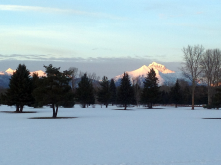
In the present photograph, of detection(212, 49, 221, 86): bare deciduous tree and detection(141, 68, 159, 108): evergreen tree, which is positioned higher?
detection(212, 49, 221, 86): bare deciduous tree

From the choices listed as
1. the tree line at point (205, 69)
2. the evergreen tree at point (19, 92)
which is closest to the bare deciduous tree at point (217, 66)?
the tree line at point (205, 69)

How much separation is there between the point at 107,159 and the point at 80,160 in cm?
95

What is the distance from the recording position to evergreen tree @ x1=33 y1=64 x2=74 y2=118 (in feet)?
107

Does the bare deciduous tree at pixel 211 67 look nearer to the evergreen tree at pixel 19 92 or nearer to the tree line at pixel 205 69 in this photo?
the tree line at pixel 205 69

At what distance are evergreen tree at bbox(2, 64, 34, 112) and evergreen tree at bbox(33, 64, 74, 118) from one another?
1180 centimetres

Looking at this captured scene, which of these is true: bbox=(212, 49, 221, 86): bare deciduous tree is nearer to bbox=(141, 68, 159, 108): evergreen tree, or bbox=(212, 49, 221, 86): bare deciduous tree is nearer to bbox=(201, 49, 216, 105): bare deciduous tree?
bbox=(201, 49, 216, 105): bare deciduous tree

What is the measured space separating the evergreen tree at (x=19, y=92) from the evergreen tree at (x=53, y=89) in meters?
11.8

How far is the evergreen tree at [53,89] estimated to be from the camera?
32.5m

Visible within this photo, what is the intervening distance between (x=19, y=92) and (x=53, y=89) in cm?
1336

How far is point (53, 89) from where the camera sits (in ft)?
106

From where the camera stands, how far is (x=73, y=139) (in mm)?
14969

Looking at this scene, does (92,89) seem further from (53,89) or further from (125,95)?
(53,89)

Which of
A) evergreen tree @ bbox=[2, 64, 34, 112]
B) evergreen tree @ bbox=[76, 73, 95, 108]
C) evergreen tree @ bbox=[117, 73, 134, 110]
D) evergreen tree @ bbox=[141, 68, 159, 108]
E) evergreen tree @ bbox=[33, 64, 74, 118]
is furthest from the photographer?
evergreen tree @ bbox=[76, 73, 95, 108]

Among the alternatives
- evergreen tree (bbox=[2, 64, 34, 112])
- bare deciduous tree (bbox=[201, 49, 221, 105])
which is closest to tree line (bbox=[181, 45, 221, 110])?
bare deciduous tree (bbox=[201, 49, 221, 105])
